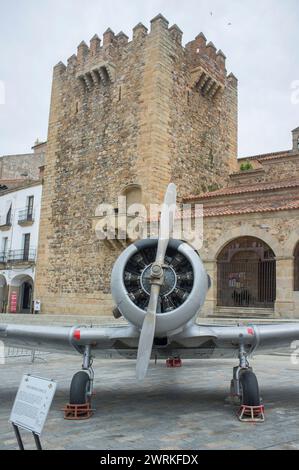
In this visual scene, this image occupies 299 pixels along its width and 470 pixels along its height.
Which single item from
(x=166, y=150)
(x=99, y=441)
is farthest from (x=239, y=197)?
(x=99, y=441)

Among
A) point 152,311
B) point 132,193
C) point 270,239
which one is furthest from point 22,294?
point 152,311

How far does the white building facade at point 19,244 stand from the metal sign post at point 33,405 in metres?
24.5

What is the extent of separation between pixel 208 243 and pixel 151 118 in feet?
24.4

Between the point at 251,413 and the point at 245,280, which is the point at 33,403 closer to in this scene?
the point at 251,413

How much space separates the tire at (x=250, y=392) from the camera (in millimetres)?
5379

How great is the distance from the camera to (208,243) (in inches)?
664

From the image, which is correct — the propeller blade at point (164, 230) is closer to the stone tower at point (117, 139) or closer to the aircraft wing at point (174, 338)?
the aircraft wing at point (174, 338)

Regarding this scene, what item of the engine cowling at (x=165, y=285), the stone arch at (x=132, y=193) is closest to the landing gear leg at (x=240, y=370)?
the engine cowling at (x=165, y=285)

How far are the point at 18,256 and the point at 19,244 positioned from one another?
82 cm

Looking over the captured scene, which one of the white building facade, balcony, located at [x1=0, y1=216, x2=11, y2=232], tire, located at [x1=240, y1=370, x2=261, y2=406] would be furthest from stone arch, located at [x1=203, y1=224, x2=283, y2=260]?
balcony, located at [x1=0, y1=216, x2=11, y2=232]

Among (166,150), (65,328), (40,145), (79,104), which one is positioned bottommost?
(65,328)

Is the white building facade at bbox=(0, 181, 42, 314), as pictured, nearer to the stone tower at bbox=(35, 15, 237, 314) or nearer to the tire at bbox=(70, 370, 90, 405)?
the stone tower at bbox=(35, 15, 237, 314)

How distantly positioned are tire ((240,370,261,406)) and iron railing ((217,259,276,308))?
11.0m
